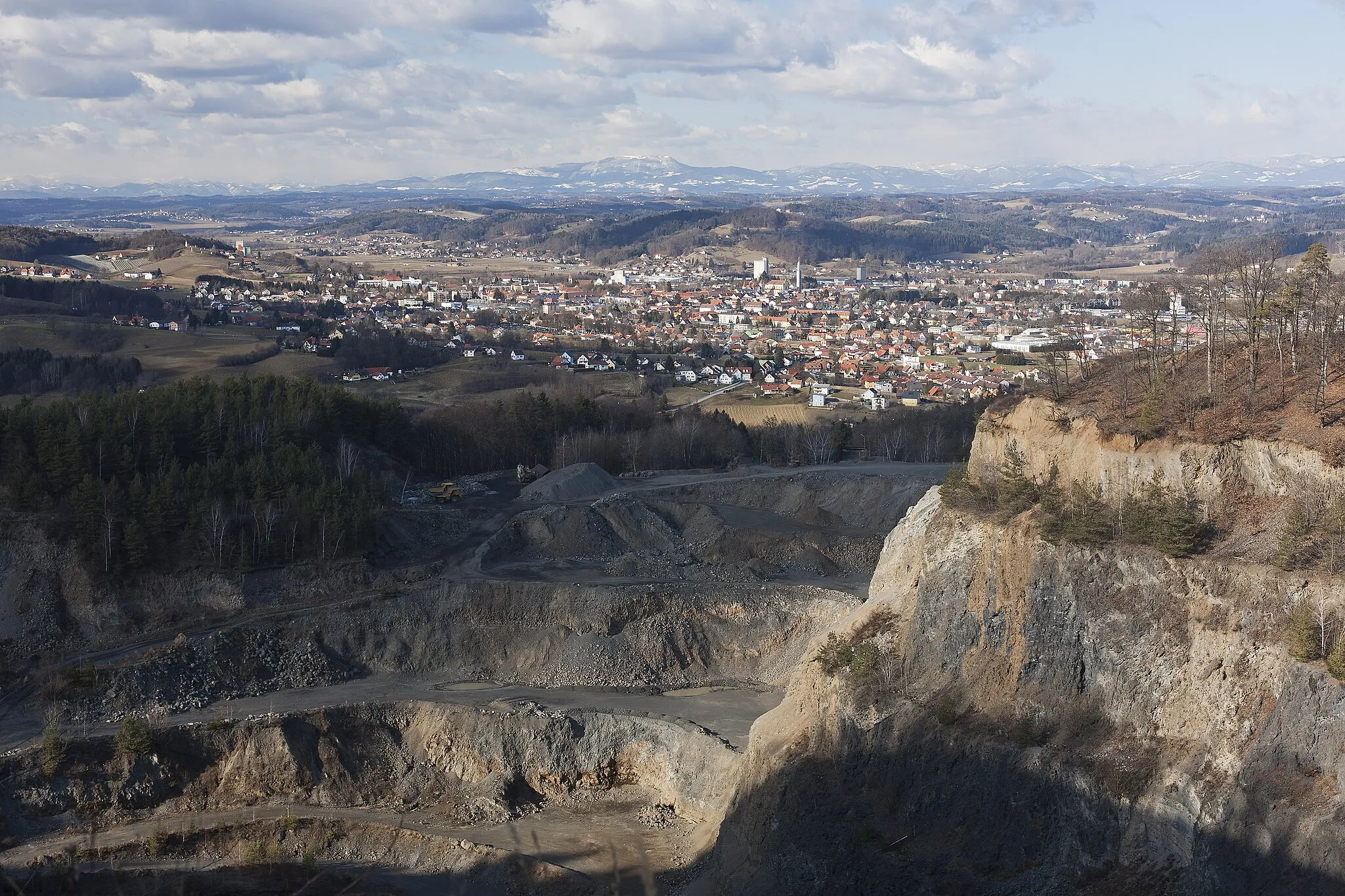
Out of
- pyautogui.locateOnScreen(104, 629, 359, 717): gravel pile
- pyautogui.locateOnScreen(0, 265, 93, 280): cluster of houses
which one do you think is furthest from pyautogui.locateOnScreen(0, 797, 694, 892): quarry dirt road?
pyautogui.locateOnScreen(0, 265, 93, 280): cluster of houses

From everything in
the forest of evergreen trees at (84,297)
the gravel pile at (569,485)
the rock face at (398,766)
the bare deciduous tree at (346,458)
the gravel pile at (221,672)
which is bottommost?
the rock face at (398,766)

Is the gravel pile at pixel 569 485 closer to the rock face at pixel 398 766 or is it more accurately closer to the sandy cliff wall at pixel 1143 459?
the rock face at pixel 398 766

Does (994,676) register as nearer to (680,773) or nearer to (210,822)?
(680,773)

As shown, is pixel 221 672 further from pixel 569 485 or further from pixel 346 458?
pixel 569 485

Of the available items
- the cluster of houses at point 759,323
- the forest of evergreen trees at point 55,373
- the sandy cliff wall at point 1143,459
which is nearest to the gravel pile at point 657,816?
the sandy cliff wall at point 1143,459

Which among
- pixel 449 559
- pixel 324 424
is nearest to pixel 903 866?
pixel 449 559

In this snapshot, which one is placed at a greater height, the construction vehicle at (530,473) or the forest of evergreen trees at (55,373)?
the forest of evergreen trees at (55,373)
